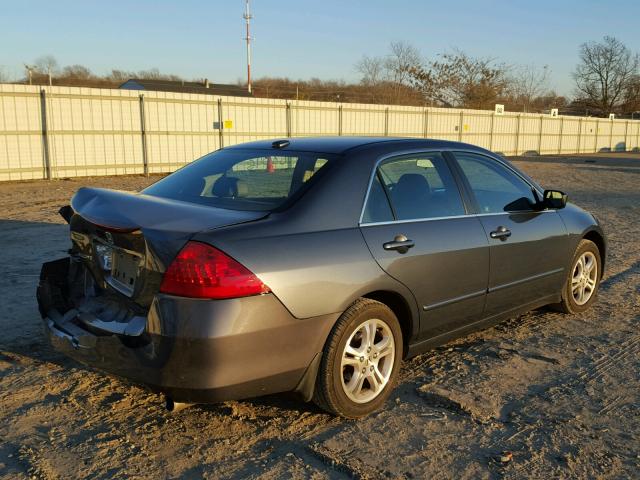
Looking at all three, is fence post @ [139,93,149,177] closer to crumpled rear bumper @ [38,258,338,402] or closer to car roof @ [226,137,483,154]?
car roof @ [226,137,483,154]

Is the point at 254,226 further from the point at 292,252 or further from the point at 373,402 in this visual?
the point at 373,402

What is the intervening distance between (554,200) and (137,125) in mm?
16887

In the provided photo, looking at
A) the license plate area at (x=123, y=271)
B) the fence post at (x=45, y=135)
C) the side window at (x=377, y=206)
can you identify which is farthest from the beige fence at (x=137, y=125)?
the side window at (x=377, y=206)

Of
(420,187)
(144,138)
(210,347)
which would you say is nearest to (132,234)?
(210,347)

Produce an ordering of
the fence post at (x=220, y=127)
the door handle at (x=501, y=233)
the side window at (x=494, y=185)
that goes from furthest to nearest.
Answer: the fence post at (x=220, y=127) < the side window at (x=494, y=185) < the door handle at (x=501, y=233)

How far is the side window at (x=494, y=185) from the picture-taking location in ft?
13.8

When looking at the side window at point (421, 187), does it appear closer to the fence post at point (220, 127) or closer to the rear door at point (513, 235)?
the rear door at point (513, 235)

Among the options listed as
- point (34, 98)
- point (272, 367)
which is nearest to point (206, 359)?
point (272, 367)

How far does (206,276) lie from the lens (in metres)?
2.68

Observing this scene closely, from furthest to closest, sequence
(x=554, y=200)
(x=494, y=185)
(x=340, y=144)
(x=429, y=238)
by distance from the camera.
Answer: (x=554, y=200)
(x=494, y=185)
(x=340, y=144)
(x=429, y=238)

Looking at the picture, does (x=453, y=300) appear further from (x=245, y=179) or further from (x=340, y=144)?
(x=245, y=179)

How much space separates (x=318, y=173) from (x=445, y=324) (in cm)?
130

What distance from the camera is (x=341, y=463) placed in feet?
9.21

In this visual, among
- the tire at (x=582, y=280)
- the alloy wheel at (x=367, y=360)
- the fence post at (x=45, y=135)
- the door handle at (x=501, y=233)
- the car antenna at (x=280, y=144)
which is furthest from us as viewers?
the fence post at (x=45, y=135)
